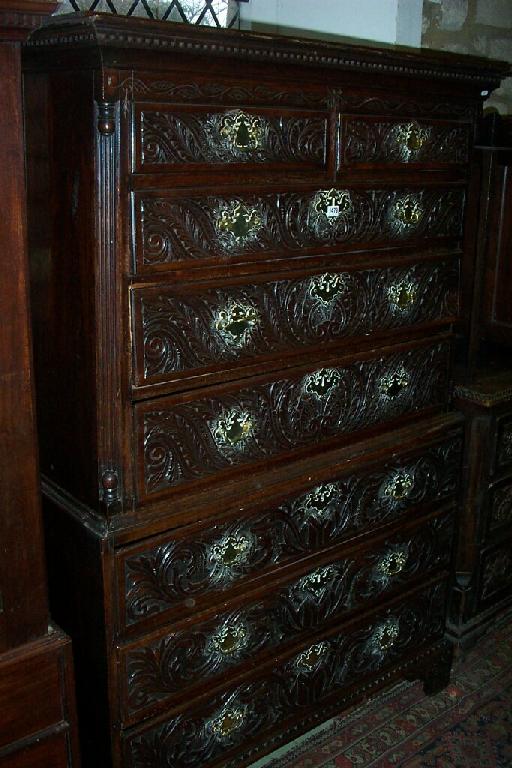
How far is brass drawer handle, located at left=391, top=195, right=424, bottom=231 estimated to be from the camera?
6.05 feet

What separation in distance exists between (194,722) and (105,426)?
708mm

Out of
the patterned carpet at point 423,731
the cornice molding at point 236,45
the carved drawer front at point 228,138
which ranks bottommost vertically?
the patterned carpet at point 423,731

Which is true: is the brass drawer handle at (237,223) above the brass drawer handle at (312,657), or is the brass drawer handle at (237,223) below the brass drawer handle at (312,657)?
above

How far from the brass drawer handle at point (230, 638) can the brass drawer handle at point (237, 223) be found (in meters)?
0.80

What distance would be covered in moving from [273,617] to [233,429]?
473 millimetres

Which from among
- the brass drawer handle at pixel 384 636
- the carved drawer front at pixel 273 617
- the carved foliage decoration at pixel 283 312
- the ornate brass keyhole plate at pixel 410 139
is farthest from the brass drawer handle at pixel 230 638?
the ornate brass keyhole plate at pixel 410 139

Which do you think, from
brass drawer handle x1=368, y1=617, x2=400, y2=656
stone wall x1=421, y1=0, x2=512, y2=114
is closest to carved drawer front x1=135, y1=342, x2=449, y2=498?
brass drawer handle x1=368, y1=617, x2=400, y2=656

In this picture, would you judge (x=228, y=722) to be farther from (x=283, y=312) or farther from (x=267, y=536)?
(x=283, y=312)

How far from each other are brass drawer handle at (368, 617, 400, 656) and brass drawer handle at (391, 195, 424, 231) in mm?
1018

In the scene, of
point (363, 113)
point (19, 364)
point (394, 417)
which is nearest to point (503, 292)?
point (394, 417)

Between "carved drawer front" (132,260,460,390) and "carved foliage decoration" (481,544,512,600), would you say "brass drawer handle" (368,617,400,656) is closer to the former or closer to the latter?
"carved foliage decoration" (481,544,512,600)

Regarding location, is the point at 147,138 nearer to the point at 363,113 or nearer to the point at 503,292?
the point at 363,113

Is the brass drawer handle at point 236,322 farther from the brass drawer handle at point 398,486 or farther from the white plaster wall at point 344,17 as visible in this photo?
the white plaster wall at point 344,17

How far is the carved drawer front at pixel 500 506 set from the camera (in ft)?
7.82
